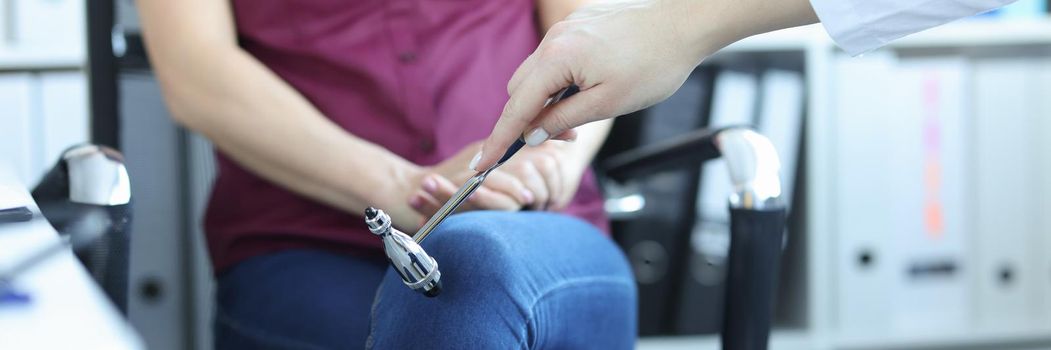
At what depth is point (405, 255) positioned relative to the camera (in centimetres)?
64

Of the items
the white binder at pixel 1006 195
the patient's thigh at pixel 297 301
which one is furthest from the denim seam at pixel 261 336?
the white binder at pixel 1006 195

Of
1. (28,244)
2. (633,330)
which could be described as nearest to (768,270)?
(633,330)

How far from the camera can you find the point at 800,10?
67cm

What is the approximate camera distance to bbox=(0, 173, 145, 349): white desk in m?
0.30

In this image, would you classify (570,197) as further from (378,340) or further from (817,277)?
(817,277)

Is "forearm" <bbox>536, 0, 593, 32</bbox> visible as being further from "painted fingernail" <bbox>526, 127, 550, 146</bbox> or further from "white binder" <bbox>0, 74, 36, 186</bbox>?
"white binder" <bbox>0, 74, 36, 186</bbox>

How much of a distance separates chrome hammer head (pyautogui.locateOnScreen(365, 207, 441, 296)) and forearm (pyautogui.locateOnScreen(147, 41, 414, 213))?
0.24m

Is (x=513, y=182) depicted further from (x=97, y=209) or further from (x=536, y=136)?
(x=97, y=209)

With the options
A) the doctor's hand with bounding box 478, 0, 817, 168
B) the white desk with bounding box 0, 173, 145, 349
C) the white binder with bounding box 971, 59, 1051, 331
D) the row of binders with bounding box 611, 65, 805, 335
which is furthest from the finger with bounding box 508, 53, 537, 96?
the white binder with bounding box 971, 59, 1051, 331

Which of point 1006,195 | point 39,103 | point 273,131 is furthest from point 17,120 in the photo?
point 1006,195

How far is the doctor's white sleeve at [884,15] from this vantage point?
2.14ft

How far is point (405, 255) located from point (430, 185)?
0.71 feet

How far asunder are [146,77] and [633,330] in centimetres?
62

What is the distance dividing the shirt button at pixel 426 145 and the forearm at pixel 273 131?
0.05m
